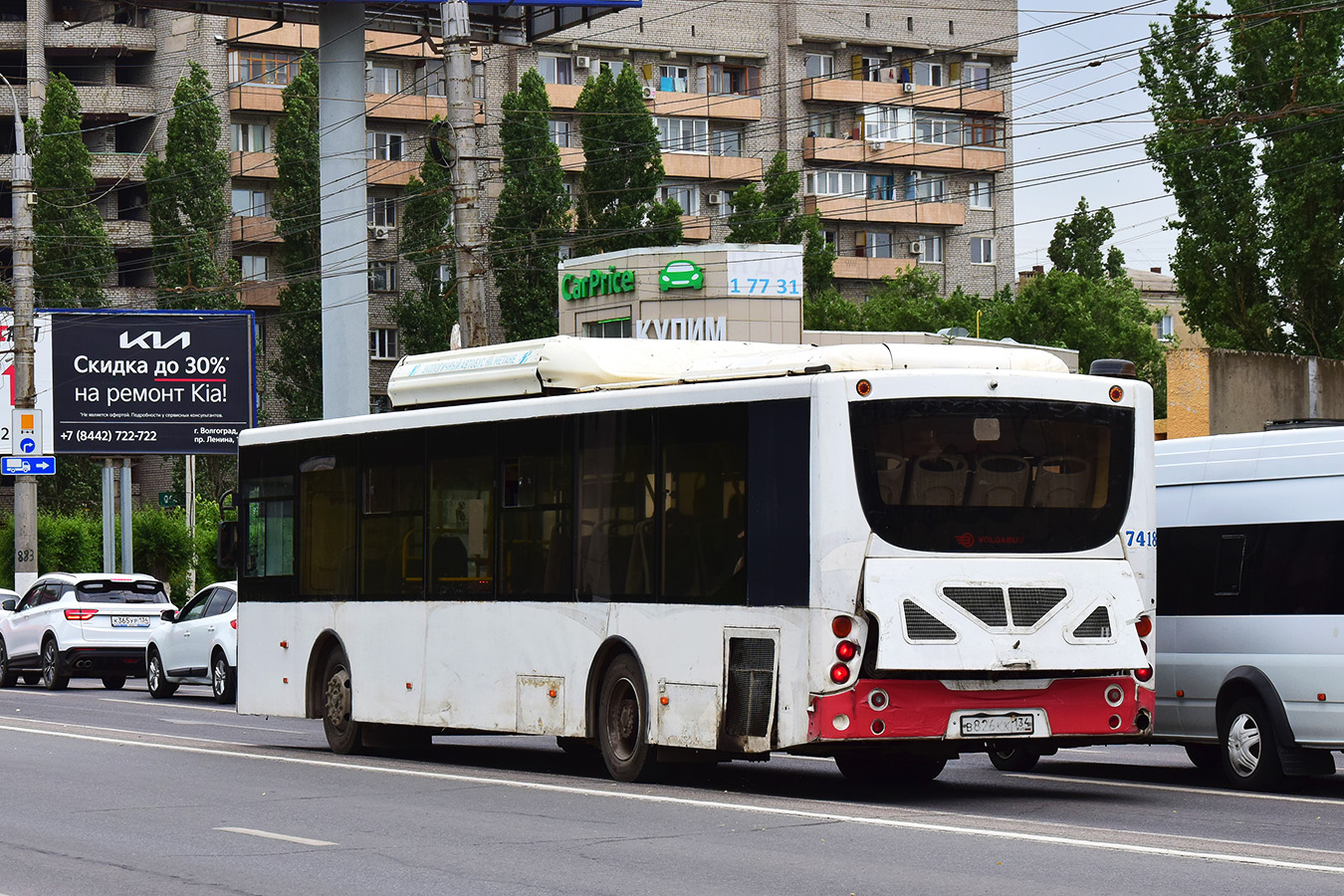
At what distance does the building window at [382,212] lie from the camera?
80312 millimetres

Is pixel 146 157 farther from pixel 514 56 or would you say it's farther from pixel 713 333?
pixel 713 333

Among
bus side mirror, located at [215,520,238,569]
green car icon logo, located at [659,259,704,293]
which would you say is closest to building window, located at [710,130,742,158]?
green car icon logo, located at [659,259,704,293]

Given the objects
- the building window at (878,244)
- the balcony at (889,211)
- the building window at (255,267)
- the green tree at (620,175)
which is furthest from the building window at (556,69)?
the building window at (878,244)

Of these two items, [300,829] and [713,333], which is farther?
[713,333]

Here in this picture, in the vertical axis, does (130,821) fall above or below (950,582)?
below

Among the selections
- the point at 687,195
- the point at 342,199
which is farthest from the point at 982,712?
the point at 687,195

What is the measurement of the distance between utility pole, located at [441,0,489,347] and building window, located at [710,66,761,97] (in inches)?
2355

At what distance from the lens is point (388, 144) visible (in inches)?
3155

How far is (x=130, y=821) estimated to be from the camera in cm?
1308

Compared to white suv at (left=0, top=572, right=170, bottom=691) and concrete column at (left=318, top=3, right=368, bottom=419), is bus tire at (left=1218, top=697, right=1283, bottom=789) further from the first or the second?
concrete column at (left=318, top=3, right=368, bottom=419)

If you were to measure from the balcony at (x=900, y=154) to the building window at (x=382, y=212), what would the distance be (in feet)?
55.5

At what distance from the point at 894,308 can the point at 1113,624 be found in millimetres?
61707

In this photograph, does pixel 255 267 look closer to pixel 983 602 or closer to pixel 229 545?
pixel 229 545

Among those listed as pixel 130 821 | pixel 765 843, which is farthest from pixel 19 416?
pixel 765 843
